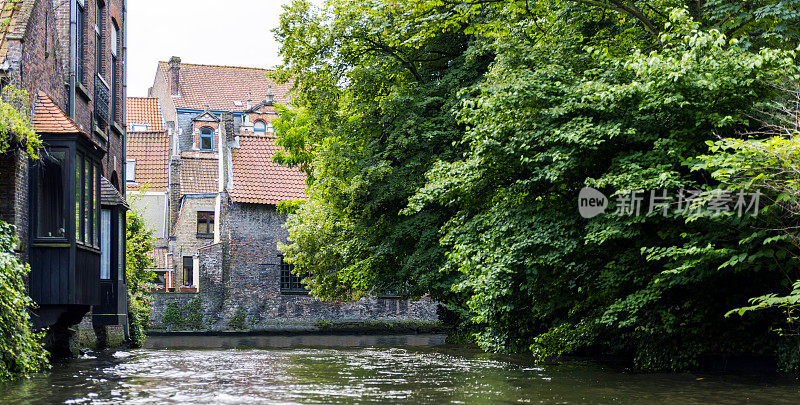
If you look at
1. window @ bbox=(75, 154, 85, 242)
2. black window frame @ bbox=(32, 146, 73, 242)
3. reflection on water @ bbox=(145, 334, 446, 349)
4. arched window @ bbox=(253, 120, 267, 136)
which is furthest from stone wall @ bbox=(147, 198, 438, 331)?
black window frame @ bbox=(32, 146, 73, 242)

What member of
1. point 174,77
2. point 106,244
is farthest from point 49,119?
point 174,77

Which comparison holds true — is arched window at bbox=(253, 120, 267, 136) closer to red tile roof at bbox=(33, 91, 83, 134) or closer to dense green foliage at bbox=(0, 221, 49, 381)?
red tile roof at bbox=(33, 91, 83, 134)

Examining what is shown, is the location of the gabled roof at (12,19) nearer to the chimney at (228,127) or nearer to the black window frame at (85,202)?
the black window frame at (85,202)

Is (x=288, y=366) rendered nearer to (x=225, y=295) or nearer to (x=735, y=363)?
(x=735, y=363)

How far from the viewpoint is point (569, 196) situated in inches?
573

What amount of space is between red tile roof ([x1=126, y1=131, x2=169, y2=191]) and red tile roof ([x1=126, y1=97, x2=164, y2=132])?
10632 mm

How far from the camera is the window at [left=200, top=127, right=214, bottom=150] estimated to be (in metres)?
57.5

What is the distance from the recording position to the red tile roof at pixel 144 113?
2442 inches

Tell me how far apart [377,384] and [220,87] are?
5473 centimetres

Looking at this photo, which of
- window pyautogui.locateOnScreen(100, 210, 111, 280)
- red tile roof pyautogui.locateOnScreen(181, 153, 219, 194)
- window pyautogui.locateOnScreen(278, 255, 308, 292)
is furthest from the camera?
red tile roof pyautogui.locateOnScreen(181, 153, 219, 194)

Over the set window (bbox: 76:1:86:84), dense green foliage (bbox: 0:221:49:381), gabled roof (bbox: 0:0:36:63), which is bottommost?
dense green foliage (bbox: 0:221:49:381)

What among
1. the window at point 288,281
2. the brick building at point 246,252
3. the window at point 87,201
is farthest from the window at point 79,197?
the window at point 288,281

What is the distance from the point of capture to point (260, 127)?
6197 centimetres

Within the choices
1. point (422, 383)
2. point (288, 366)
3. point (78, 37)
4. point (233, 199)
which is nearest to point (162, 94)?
point (233, 199)
